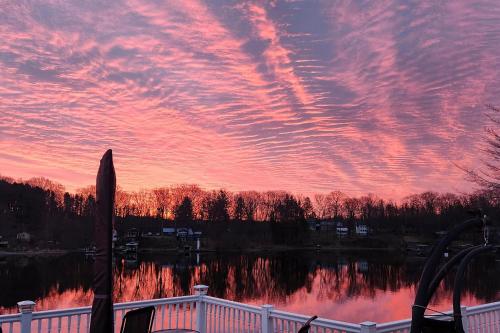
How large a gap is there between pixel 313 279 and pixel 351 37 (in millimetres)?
27787

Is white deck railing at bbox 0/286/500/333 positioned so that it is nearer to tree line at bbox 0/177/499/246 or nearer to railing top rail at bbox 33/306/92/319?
railing top rail at bbox 33/306/92/319

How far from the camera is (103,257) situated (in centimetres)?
412

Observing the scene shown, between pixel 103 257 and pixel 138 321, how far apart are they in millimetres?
1383

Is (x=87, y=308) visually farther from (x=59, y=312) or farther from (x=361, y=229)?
(x=361, y=229)

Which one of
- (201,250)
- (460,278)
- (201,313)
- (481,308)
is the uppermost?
(460,278)

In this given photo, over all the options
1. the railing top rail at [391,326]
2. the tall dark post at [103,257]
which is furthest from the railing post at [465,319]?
the tall dark post at [103,257]

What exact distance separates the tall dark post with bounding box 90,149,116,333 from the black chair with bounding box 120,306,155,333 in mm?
813

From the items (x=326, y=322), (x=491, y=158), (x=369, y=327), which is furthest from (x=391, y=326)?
(x=491, y=158)

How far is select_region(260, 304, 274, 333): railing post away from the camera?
6465 mm

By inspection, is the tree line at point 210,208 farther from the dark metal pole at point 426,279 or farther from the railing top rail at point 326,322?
the dark metal pole at point 426,279

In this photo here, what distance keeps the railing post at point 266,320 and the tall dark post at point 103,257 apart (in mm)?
2807

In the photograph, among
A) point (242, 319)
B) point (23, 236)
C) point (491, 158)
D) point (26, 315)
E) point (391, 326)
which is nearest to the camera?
point (391, 326)

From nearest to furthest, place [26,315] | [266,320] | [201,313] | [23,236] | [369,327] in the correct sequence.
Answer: [369,327], [26,315], [266,320], [201,313], [23,236]

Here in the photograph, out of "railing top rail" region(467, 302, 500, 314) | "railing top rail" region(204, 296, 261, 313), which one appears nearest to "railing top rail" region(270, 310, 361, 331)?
"railing top rail" region(204, 296, 261, 313)
